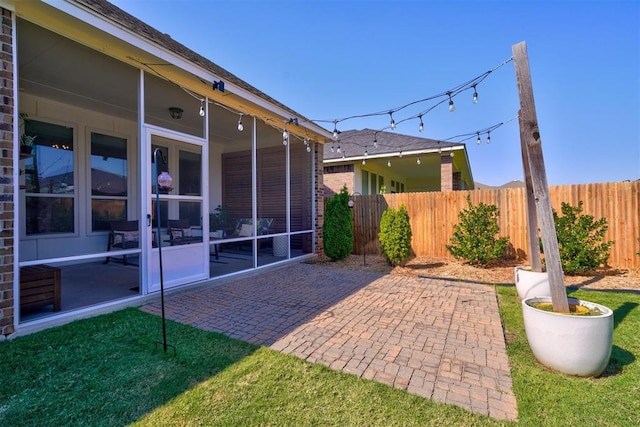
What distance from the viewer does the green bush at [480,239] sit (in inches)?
270

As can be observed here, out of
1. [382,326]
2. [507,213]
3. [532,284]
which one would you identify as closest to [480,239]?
[507,213]

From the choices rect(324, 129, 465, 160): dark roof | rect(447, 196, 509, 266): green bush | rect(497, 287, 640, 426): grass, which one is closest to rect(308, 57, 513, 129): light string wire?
rect(447, 196, 509, 266): green bush

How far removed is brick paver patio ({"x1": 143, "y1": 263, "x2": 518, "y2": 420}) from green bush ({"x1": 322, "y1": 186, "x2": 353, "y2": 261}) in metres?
1.95

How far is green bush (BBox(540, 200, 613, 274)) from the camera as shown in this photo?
5.90 metres

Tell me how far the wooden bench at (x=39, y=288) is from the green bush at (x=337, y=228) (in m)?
5.49

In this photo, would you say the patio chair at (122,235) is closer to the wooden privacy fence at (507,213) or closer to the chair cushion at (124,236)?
the chair cushion at (124,236)

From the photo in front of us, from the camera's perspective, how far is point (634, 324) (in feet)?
11.7

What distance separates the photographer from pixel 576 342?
2.45 m

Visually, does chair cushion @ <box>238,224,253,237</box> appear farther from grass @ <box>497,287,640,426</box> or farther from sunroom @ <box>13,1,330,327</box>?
grass @ <box>497,287,640,426</box>

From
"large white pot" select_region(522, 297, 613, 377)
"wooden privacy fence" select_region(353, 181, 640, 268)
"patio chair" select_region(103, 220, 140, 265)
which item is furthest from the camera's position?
"wooden privacy fence" select_region(353, 181, 640, 268)

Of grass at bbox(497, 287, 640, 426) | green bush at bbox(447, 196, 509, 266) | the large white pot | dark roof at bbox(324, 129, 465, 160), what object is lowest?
grass at bbox(497, 287, 640, 426)

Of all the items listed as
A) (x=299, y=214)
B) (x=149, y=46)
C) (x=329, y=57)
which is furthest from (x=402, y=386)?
(x=329, y=57)

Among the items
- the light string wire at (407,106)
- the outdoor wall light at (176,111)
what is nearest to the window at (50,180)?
the outdoor wall light at (176,111)

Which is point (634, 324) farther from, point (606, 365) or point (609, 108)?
point (609, 108)
